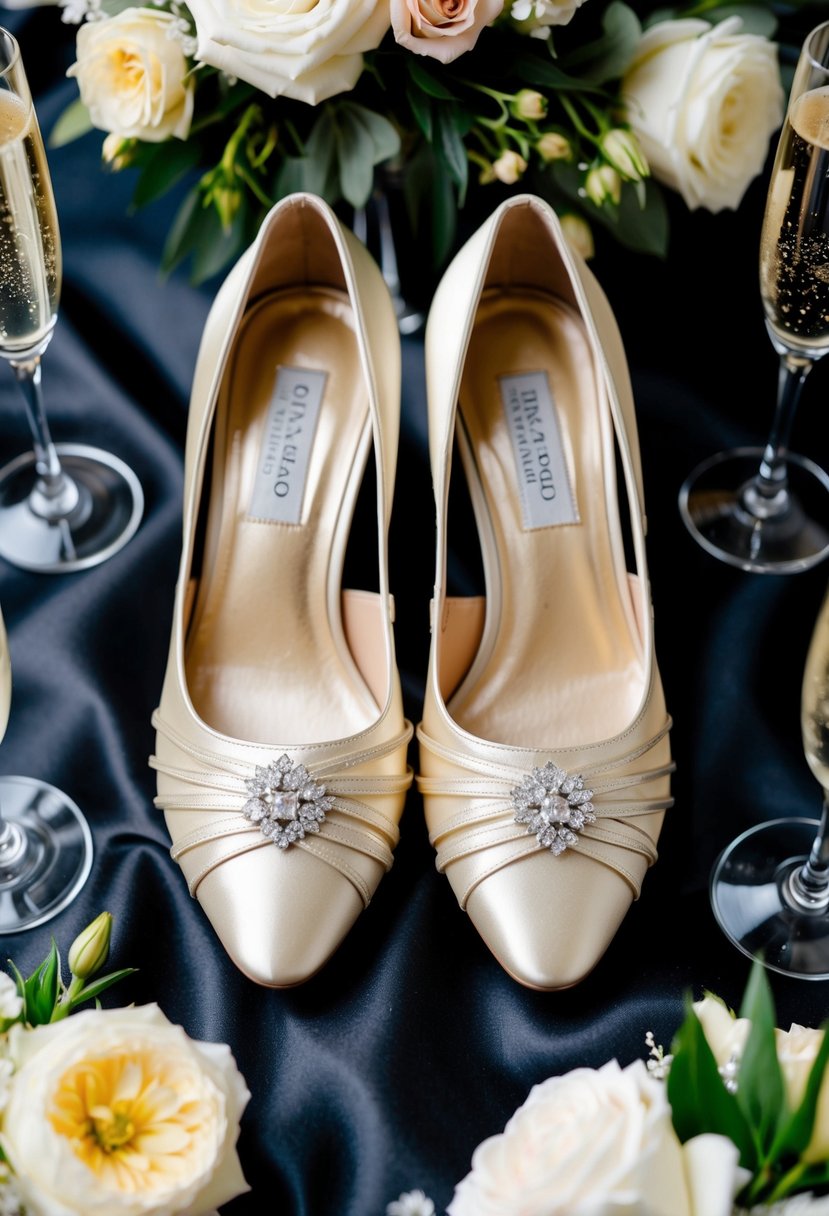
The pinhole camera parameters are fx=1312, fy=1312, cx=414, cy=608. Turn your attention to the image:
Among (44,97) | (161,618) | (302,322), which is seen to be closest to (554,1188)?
(161,618)

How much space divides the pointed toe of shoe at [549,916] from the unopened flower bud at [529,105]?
1.93ft

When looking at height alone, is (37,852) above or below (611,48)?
below

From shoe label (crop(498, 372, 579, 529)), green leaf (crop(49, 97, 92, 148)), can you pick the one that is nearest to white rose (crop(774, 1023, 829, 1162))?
shoe label (crop(498, 372, 579, 529))

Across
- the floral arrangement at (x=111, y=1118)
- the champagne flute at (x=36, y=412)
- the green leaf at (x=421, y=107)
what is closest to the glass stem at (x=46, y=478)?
the champagne flute at (x=36, y=412)

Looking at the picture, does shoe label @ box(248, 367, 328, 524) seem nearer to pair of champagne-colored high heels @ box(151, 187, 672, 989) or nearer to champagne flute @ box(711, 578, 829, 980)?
pair of champagne-colored high heels @ box(151, 187, 672, 989)

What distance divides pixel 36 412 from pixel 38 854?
0.39 metres

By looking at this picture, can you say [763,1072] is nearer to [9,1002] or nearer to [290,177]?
[9,1002]

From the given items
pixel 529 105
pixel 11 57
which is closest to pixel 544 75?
pixel 529 105

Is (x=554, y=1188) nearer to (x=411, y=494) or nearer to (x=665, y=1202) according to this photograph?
(x=665, y=1202)

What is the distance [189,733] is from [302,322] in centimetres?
42

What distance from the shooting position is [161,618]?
119 cm

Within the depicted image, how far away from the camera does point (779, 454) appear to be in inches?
47.4

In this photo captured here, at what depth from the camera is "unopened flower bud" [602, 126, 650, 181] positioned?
3.52 ft

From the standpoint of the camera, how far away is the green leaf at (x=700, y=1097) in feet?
2.18
